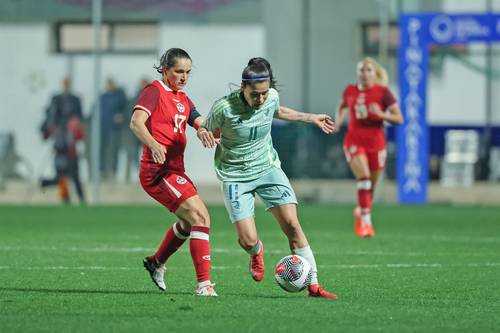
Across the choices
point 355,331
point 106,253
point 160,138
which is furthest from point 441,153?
point 355,331

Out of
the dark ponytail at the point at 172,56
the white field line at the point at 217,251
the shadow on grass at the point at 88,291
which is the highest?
the dark ponytail at the point at 172,56

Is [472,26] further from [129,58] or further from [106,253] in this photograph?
[106,253]

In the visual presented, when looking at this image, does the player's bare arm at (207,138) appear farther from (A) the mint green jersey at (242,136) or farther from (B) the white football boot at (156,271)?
(B) the white football boot at (156,271)

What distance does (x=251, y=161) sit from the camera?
33.4 feet

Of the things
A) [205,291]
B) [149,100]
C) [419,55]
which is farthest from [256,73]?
[419,55]

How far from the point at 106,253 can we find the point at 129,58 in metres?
14.8

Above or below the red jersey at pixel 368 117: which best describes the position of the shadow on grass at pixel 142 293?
below

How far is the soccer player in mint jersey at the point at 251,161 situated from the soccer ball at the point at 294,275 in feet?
0.67

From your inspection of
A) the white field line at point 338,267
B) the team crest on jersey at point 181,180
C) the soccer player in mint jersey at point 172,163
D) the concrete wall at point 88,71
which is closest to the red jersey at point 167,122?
the soccer player in mint jersey at point 172,163

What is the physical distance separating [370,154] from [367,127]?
0.34m

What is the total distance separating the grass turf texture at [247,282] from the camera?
8375mm

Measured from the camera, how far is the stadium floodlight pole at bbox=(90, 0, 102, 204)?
27.7 metres

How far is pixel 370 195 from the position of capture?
686 inches

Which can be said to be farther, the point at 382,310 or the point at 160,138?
the point at 160,138
